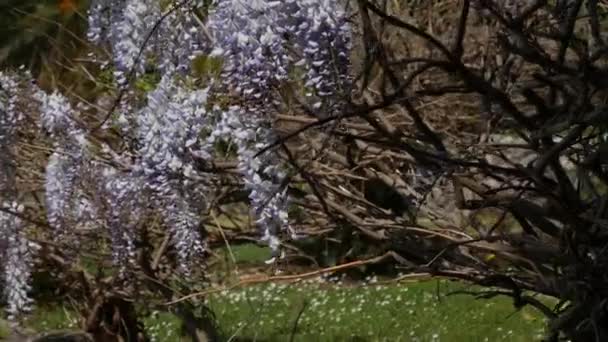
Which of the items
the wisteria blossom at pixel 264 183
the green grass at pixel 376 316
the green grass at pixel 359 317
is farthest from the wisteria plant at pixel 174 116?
the green grass at pixel 359 317

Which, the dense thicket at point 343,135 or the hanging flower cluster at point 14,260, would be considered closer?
the dense thicket at point 343,135

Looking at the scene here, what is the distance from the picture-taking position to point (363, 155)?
5328 mm

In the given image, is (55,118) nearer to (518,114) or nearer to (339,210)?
(339,210)

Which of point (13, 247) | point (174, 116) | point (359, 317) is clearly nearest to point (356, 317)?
point (359, 317)

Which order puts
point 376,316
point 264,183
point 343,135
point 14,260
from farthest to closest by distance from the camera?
1. point 376,316
2. point 14,260
3. point 264,183
4. point 343,135

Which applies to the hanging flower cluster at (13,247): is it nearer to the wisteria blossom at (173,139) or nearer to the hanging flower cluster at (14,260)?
the hanging flower cluster at (14,260)

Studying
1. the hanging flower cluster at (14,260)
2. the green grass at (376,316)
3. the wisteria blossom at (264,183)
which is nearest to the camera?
the wisteria blossom at (264,183)

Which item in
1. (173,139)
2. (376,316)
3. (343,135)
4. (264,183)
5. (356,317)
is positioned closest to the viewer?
(343,135)

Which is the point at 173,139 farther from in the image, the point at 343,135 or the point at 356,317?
the point at 356,317

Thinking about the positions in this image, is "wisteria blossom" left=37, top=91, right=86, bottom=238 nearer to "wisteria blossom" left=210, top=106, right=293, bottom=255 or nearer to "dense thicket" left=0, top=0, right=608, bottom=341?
"dense thicket" left=0, top=0, right=608, bottom=341

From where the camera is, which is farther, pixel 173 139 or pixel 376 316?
pixel 376 316

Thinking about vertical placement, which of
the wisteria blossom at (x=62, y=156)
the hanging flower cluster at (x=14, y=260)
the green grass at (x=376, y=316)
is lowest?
the green grass at (x=376, y=316)

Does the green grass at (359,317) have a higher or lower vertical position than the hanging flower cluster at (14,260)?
lower

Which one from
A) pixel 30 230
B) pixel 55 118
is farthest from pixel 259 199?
pixel 30 230
